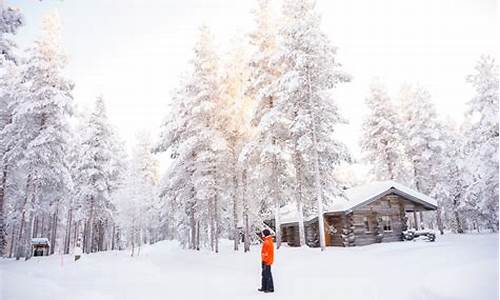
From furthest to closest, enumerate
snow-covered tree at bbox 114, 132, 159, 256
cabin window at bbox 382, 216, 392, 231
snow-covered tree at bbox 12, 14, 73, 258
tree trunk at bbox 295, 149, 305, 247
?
snow-covered tree at bbox 114, 132, 159, 256, cabin window at bbox 382, 216, 392, 231, snow-covered tree at bbox 12, 14, 73, 258, tree trunk at bbox 295, 149, 305, 247

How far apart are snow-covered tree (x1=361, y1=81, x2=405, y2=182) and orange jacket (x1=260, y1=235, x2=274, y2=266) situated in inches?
1072

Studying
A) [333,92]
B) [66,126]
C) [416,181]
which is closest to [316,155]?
[333,92]

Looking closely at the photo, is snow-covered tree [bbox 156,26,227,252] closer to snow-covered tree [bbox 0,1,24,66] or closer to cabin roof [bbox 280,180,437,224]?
cabin roof [bbox 280,180,437,224]

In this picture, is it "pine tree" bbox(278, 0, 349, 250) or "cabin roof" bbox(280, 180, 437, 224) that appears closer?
"pine tree" bbox(278, 0, 349, 250)

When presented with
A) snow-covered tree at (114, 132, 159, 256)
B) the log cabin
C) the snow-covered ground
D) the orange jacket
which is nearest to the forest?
the log cabin

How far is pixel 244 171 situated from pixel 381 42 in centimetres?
1483

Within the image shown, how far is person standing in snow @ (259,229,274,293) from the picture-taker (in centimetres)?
976

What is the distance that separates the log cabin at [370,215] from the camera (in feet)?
80.3

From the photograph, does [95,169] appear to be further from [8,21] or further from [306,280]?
[306,280]

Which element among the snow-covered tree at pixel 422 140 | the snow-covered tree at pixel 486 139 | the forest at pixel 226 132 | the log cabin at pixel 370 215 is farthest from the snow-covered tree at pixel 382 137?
the snow-covered tree at pixel 486 139

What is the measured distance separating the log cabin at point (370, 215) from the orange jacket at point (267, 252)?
14098 millimetres

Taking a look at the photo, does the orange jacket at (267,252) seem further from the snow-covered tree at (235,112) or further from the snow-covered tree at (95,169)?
the snow-covered tree at (95,169)

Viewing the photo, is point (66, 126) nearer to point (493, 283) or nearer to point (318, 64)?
point (318, 64)

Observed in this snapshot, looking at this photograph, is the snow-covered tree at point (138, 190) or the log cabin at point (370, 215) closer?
the log cabin at point (370, 215)
